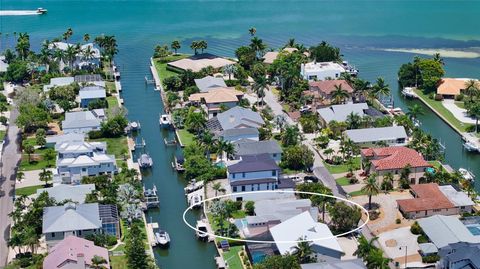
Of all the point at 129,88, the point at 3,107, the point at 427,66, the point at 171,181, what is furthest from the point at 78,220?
the point at 427,66

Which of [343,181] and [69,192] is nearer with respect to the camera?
[69,192]

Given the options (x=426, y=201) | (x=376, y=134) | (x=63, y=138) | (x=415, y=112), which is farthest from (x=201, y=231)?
(x=415, y=112)

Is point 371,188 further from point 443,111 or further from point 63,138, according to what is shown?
point 63,138

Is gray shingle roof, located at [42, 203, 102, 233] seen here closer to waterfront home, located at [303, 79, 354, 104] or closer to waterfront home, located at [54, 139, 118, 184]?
waterfront home, located at [54, 139, 118, 184]

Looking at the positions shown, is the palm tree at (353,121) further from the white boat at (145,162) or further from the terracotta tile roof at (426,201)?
the white boat at (145,162)

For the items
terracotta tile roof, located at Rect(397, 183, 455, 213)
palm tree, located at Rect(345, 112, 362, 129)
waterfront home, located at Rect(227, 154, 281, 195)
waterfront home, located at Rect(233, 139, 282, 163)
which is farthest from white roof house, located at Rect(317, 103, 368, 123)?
terracotta tile roof, located at Rect(397, 183, 455, 213)

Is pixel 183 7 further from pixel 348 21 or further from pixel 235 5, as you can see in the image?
pixel 348 21
